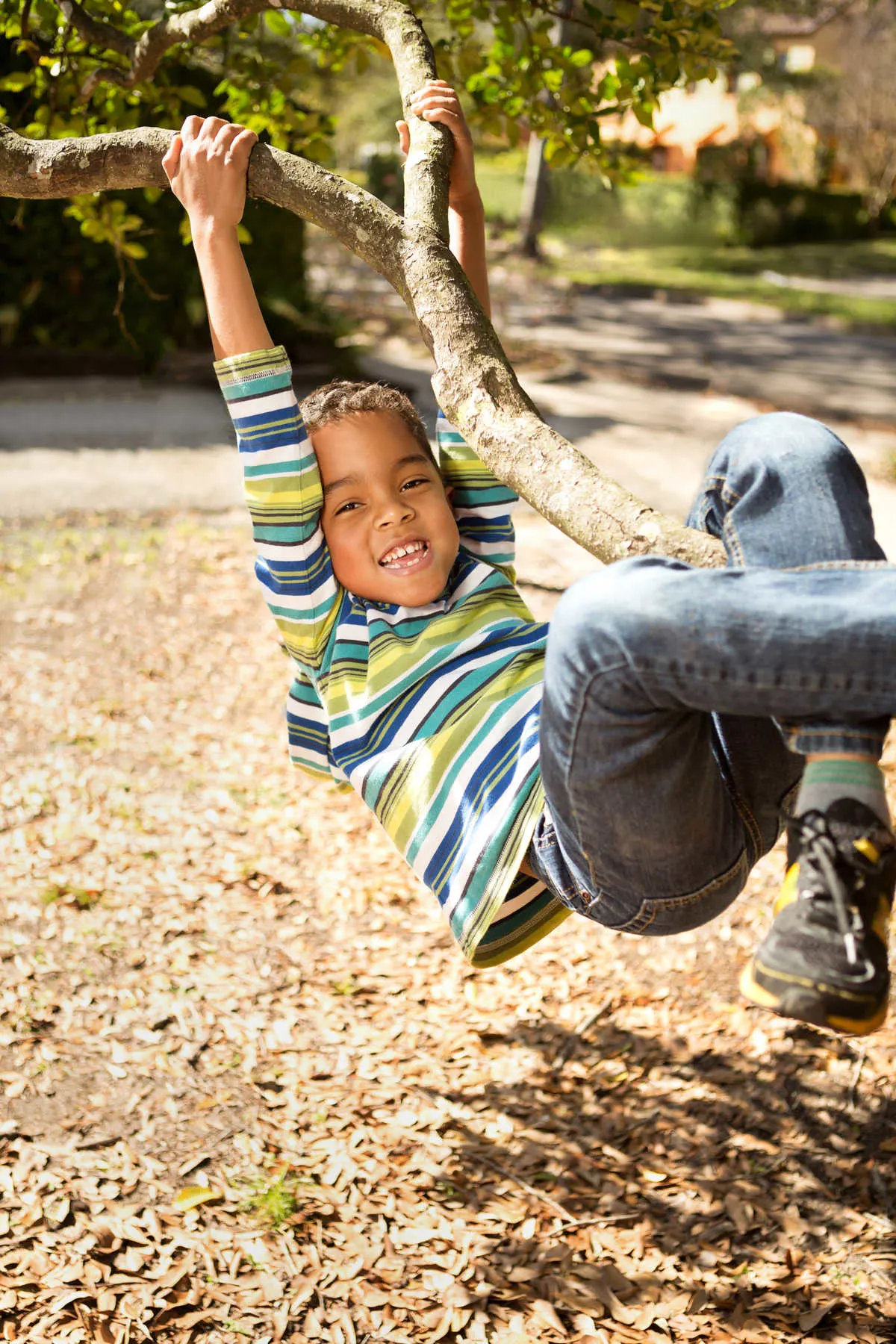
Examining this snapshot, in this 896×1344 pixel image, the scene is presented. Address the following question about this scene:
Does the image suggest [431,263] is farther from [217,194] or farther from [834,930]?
[834,930]

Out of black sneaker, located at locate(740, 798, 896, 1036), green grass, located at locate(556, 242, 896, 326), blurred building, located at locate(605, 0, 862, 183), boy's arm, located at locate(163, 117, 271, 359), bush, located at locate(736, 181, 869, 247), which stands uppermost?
blurred building, located at locate(605, 0, 862, 183)

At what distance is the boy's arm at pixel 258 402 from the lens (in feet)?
7.43

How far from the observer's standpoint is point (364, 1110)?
3.31 m

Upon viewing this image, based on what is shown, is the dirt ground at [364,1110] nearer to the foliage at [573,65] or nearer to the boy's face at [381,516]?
the boy's face at [381,516]

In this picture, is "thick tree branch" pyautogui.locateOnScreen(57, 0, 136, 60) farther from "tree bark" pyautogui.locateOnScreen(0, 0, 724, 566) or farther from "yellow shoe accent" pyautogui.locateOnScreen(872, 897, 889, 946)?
"yellow shoe accent" pyautogui.locateOnScreen(872, 897, 889, 946)

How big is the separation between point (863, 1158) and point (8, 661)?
4.35m

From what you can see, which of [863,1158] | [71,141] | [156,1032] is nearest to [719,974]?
[863,1158]

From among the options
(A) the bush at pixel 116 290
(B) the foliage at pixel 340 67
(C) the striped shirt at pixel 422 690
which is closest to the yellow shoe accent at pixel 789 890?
(C) the striped shirt at pixel 422 690

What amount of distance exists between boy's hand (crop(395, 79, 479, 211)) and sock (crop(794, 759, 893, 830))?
57.2 inches

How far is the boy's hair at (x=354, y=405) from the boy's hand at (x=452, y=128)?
466 mm

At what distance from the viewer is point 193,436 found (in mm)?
9461

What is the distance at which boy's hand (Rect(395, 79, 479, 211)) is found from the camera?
2510 millimetres

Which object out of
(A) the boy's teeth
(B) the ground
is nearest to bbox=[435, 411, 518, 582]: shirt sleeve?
(A) the boy's teeth

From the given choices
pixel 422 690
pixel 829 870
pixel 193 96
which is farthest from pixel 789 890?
pixel 193 96
